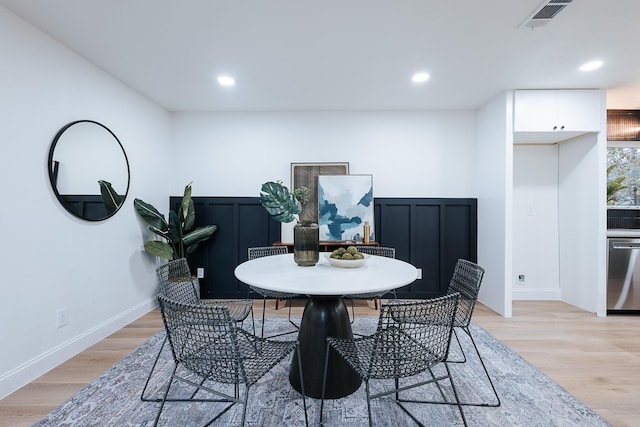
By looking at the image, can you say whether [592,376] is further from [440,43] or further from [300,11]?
[300,11]

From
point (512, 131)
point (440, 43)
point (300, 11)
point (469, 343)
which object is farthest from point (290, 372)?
point (512, 131)

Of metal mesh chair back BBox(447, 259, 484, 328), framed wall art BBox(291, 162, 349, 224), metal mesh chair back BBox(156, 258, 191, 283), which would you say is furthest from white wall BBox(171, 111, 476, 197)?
metal mesh chair back BBox(447, 259, 484, 328)

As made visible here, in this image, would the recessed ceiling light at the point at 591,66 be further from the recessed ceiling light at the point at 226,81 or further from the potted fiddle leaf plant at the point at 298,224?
the recessed ceiling light at the point at 226,81

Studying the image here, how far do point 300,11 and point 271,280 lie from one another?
6.00ft

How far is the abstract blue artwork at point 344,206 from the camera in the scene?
3.94 metres

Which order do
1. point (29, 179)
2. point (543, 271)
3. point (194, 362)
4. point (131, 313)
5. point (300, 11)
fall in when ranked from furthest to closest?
point (543, 271)
point (131, 313)
point (29, 179)
point (300, 11)
point (194, 362)

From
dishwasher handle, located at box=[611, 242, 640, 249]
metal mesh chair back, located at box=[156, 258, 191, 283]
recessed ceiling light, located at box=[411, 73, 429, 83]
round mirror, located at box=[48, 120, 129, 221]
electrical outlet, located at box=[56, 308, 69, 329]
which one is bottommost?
electrical outlet, located at box=[56, 308, 69, 329]

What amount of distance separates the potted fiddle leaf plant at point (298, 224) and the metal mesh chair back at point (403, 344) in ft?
2.38

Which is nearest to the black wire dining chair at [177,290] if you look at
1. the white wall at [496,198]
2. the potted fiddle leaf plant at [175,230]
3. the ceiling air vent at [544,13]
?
the potted fiddle leaf plant at [175,230]

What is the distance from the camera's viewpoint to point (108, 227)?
2945 mm

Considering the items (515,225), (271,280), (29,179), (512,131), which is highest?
(512,131)

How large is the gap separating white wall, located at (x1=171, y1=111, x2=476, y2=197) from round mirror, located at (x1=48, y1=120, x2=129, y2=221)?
1.14 metres

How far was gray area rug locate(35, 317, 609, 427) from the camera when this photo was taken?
1.71m

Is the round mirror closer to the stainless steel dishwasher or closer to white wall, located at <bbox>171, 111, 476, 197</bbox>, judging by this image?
white wall, located at <bbox>171, 111, 476, 197</bbox>
